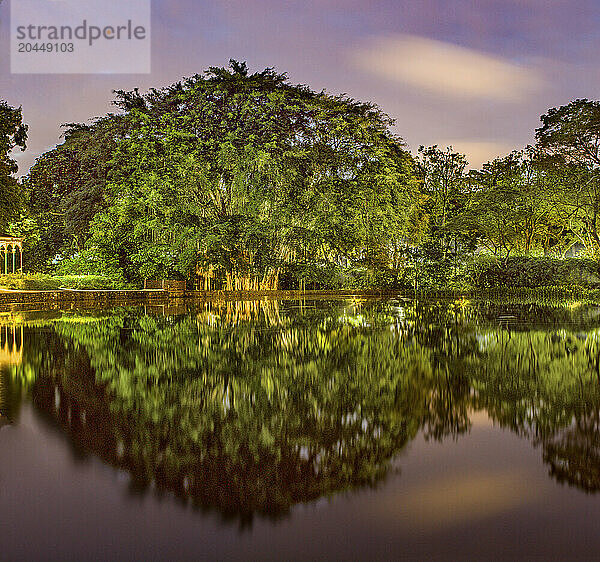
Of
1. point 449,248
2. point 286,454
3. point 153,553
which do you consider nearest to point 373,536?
point 153,553

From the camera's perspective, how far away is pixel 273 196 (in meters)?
26.5

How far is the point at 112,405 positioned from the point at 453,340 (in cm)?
682

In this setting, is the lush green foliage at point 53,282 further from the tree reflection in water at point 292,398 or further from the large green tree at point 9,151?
the tree reflection in water at point 292,398

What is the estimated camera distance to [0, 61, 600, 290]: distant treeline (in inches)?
1044

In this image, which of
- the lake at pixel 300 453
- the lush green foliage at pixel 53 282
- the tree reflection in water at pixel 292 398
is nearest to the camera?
the lake at pixel 300 453

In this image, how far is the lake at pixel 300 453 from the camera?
11.3 feet

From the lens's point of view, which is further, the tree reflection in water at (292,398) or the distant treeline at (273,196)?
the distant treeline at (273,196)

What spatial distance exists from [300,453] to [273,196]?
22.1 m

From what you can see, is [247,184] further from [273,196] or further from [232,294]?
[232,294]

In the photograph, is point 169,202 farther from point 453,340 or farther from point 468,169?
point 468,169

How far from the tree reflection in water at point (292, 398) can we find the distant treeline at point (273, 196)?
1318 cm

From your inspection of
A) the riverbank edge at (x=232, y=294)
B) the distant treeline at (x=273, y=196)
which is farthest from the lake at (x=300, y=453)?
the distant treeline at (x=273, y=196)

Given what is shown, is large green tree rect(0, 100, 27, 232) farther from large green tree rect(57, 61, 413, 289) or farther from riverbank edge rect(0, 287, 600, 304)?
riverbank edge rect(0, 287, 600, 304)

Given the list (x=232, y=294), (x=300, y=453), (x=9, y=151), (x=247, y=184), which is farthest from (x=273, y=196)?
(x=300, y=453)
